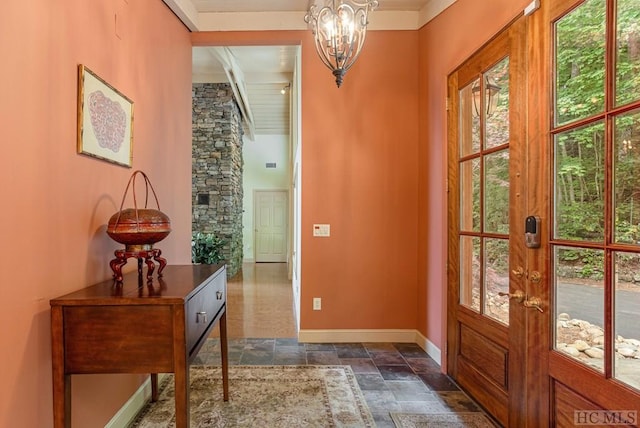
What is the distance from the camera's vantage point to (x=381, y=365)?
2680 mm

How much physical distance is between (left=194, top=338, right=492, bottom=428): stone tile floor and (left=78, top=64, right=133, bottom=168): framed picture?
1859 millimetres

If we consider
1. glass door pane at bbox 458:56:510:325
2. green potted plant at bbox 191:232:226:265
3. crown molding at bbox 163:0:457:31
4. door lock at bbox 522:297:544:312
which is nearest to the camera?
door lock at bbox 522:297:544:312

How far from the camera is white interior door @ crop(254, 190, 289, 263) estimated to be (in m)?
9.55

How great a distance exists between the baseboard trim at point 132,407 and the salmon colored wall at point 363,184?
1431 mm

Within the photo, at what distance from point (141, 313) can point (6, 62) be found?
105 cm

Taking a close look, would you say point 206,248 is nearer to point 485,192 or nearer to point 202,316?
point 202,316

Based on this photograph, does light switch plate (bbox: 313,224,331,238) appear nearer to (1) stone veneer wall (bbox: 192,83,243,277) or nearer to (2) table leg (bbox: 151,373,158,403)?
(2) table leg (bbox: 151,373,158,403)

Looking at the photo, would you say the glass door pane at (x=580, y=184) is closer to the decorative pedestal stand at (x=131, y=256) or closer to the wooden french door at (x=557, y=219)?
the wooden french door at (x=557, y=219)

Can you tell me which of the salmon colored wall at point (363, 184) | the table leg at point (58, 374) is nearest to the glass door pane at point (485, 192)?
the salmon colored wall at point (363, 184)

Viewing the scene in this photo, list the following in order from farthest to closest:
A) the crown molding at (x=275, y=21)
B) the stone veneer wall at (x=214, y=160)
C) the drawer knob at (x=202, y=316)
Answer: the stone veneer wall at (x=214, y=160) → the crown molding at (x=275, y=21) → the drawer knob at (x=202, y=316)

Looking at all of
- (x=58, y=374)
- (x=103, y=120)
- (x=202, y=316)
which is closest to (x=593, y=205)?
(x=202, y=316)

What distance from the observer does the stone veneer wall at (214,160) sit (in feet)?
20.3
